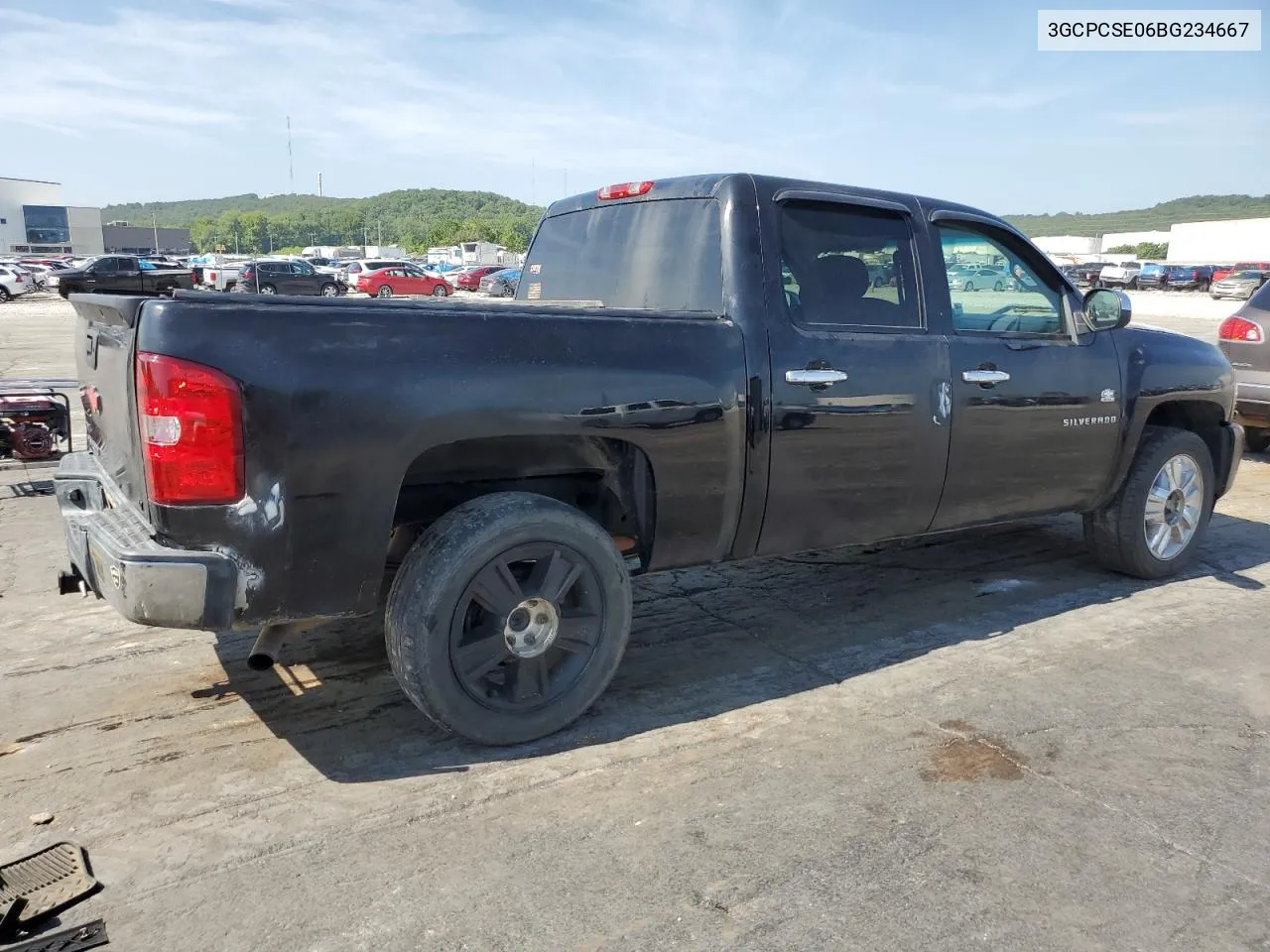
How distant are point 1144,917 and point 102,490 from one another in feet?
11.6

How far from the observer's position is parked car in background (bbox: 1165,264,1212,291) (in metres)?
56.3

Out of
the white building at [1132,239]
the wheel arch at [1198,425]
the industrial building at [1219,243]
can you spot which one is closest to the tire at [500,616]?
the wheel arch at [1198,425]

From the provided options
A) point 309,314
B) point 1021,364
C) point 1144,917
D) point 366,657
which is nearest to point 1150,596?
point 1021,364

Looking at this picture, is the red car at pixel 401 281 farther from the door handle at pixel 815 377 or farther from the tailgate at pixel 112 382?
the door handle at pixel 815 377

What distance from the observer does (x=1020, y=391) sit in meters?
4.68

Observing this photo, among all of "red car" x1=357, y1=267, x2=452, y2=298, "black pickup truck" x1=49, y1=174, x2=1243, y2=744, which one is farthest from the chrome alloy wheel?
"red car" x1=357, y1=267, x2=452, y2=298

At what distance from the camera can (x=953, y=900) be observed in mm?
2676

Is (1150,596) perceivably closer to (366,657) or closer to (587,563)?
(587,563)

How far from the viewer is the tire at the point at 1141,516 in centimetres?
536

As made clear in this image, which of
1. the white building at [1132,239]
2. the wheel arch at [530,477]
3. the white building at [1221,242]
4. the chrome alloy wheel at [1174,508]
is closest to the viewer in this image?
the wheel arch at [530,477]

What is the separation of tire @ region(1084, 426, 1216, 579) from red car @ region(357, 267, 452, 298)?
39.4m

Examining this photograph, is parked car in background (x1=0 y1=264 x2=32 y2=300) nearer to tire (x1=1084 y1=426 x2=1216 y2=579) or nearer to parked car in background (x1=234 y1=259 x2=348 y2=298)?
parked car in background (x1=234 y1=259 x2=348 y2=298)

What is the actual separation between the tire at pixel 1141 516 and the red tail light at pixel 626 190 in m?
3.05

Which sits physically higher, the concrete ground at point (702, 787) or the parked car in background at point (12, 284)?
the concrete ground at point (702, 787)
